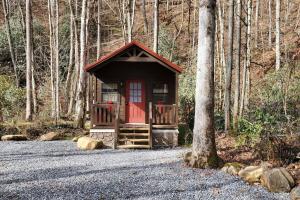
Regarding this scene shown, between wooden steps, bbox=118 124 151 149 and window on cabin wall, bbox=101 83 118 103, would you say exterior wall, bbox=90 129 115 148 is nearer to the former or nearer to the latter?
wooden steps, bbox=118 124 151 149

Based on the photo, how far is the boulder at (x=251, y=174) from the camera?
25.6 ft

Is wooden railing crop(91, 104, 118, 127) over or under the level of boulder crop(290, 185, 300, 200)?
over

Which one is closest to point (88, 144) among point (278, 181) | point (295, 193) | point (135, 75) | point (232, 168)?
point (135, 75)

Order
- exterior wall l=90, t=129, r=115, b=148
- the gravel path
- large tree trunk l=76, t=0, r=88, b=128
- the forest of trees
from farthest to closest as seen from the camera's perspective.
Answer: large tree trunk l=76, t=0, r=88, b=128 → exterior wall l=90, t=129, r=115, b=148 → the forest of trees → the gravel path

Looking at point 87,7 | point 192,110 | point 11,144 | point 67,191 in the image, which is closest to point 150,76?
point 192,110

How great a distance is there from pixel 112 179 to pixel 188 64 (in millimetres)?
23320

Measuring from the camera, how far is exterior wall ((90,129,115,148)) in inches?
546

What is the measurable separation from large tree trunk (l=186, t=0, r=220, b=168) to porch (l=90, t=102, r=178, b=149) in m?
4.52

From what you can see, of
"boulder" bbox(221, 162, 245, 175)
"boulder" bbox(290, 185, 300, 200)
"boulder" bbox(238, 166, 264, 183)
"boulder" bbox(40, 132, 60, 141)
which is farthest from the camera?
"boulder" bbox(40, 132, 60, 141)

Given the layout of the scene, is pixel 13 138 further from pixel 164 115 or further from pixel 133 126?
pixel 164 115

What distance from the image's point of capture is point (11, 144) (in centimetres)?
1377

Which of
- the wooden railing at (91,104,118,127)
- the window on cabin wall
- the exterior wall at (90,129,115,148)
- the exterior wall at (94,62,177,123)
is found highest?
the exterior wall at (94,62,177,123)

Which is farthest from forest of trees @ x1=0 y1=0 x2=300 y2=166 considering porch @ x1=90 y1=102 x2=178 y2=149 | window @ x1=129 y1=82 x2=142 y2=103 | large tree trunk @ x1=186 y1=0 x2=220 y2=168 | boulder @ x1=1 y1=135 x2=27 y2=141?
boulder @ x1=1 y1=135 x2=27 y2=141

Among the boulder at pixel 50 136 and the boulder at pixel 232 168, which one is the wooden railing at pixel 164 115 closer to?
the boulder at pixel 50 136
